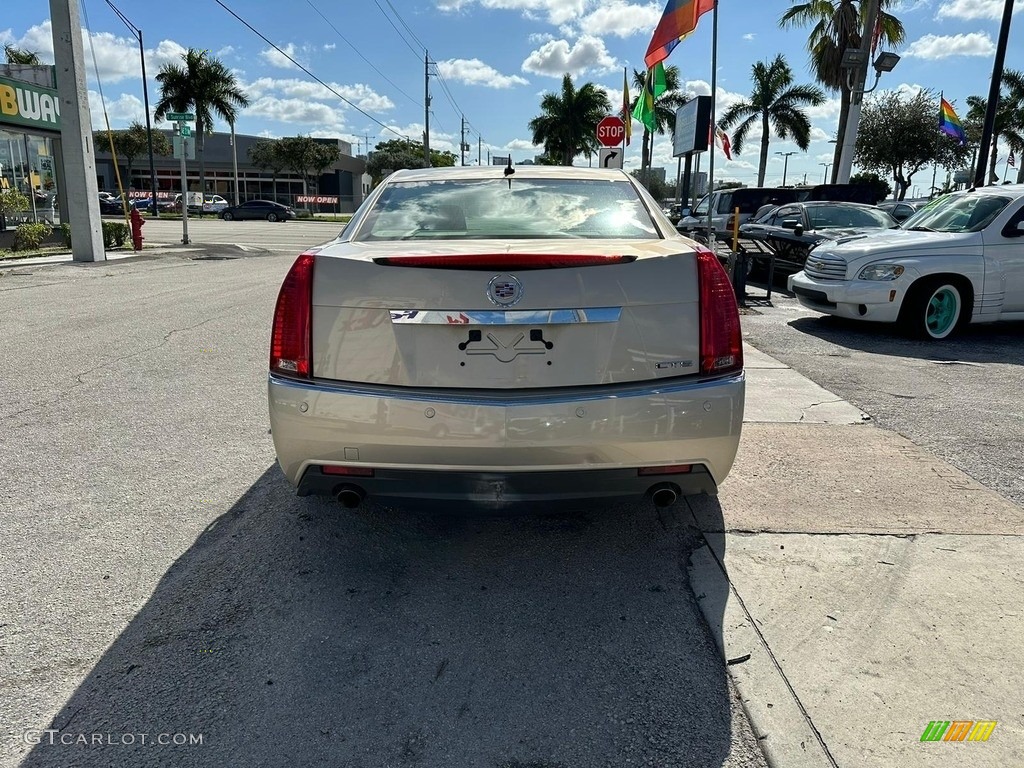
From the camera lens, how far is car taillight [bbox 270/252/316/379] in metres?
2.97

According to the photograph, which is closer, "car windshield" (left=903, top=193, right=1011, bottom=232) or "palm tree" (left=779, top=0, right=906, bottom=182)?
"car windshield" (left=903, top=193, right=1011, bottom=232)

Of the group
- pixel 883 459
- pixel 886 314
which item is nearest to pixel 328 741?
pixel 883 459

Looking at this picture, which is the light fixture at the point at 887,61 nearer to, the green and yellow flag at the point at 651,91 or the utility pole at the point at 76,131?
the green and yellow flag at the point at 651,91

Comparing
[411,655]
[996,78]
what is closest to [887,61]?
[996,78]

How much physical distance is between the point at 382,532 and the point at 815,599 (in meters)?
1.94

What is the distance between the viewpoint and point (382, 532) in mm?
3650

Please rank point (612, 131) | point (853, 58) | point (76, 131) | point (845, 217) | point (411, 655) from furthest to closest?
point (853, 58)
point (612, 131)
point (76, 131)
point (845, 217)
point (411, 655)

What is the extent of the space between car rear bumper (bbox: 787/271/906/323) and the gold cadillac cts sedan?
6.59 metres

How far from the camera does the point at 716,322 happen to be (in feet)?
9.89

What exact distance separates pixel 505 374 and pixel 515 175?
169 cm

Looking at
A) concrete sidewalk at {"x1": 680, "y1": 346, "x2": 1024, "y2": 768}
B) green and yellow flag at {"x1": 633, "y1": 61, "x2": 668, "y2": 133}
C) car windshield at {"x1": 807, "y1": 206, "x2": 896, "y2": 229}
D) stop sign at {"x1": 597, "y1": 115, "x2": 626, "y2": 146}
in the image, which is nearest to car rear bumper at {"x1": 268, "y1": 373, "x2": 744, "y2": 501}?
concrete sidewalk at {"x1": 680, "y1": 346, "x2": 1024, "y2": 768}

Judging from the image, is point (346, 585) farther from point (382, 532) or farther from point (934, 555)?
point (934, 555)

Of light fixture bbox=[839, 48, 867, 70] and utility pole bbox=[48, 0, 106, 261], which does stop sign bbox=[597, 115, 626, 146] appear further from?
utility pole bbox=[48, 0, 106, 261]

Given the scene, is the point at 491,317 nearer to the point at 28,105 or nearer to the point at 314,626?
the point at 314,626
